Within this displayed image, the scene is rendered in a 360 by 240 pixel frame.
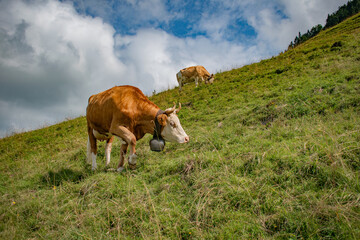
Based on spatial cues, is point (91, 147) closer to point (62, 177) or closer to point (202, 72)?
point (62, 177)

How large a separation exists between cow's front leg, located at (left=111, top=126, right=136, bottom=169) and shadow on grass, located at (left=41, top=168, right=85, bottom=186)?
1392 millimetres

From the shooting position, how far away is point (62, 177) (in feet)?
19.3

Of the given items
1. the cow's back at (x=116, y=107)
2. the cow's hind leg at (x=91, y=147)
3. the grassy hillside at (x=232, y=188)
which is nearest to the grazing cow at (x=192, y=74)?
the grassy hillside at (x=232, y=188)

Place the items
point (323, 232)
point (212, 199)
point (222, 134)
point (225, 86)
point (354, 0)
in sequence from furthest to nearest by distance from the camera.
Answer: point (354, 0), point (225, 86), point (222, 134), point (212, 199), point (323, 232)

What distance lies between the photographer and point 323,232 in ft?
8.13

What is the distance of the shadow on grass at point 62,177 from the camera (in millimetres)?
5605

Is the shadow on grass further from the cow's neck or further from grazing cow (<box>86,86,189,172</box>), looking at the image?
the cow's neck

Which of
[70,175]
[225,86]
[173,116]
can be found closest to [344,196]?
[173,116]

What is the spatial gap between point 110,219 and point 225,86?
11.6 metres

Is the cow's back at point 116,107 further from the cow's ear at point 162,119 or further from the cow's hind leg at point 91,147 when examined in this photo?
the cow's ear at point 162,119

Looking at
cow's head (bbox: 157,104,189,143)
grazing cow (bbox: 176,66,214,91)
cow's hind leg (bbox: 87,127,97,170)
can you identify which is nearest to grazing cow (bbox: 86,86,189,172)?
cow's head (bbox: 157,104,189,143)

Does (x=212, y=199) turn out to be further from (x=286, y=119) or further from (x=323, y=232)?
(x=286, y=119)

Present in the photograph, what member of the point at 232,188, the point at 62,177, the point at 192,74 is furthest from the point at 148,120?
the point at 192,74

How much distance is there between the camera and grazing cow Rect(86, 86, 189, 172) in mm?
5551
